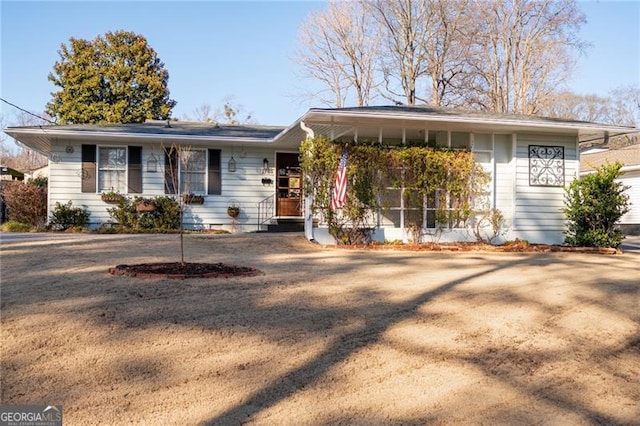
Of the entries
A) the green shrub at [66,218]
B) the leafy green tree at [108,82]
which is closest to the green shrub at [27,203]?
the green shrub at [66,218]

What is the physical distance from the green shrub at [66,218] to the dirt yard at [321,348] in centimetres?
743

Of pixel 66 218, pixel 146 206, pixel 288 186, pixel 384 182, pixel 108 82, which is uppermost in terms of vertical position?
pixel 108 82

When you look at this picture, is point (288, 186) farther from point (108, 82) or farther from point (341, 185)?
point (108, 82)

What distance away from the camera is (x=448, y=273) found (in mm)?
7676

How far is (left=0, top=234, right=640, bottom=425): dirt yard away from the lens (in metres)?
3.67

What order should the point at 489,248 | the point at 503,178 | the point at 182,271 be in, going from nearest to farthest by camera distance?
the point at 182,271 → the point at 489,248 → the point at 503,178

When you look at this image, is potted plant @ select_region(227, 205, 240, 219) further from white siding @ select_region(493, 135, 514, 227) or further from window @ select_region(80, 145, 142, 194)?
white siding @ select_region(493, 135, 514, 227)

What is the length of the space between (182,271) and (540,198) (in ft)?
29.7

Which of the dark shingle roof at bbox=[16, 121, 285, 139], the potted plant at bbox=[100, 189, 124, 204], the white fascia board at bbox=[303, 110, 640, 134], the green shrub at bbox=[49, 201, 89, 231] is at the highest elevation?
the dark shingle roof at bbox=[16, 121, 285, 139]

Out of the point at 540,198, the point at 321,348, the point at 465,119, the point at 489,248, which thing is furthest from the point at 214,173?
A: the point at 321,348

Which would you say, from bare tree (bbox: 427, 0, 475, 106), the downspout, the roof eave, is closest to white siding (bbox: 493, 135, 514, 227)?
the roof eave

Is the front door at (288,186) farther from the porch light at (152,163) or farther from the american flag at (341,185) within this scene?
the american flag at (341,185)

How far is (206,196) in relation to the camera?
50.5 feet

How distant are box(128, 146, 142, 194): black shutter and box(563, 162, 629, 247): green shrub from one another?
10423 mm
